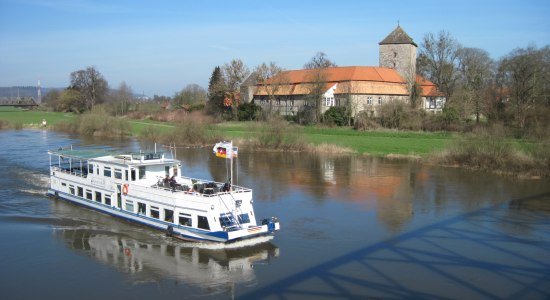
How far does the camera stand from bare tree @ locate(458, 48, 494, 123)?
2579 inches

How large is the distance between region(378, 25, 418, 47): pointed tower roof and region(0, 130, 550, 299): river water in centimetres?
5642

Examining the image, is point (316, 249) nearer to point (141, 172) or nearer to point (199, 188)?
point (199, 188)

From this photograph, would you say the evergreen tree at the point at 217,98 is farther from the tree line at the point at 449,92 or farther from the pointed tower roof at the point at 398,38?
the pointed tower roof at the point at 398,38

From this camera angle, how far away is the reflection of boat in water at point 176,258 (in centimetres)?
1773

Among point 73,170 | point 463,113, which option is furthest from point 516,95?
point 73,170

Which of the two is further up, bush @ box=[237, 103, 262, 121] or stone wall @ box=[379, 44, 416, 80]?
stone wall @ box=[379, 44, 416, 80]

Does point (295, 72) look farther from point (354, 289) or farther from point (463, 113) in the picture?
point (354, 289)

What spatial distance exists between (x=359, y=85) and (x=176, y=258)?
206 feet

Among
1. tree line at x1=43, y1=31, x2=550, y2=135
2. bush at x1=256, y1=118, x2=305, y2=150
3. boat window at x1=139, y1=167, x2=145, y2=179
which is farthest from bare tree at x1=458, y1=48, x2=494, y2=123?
boat window at x1=139, y1=167, x2=145, y2=179

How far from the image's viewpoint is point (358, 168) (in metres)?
42.4

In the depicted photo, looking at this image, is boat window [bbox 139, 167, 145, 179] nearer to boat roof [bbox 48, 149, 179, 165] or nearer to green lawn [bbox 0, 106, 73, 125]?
boat roof [bbox 48, 149, 179, 165]

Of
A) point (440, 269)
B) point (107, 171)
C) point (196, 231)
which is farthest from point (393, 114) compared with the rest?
point (196, 231)

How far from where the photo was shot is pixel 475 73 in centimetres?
7075

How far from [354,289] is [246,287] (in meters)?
3.53
